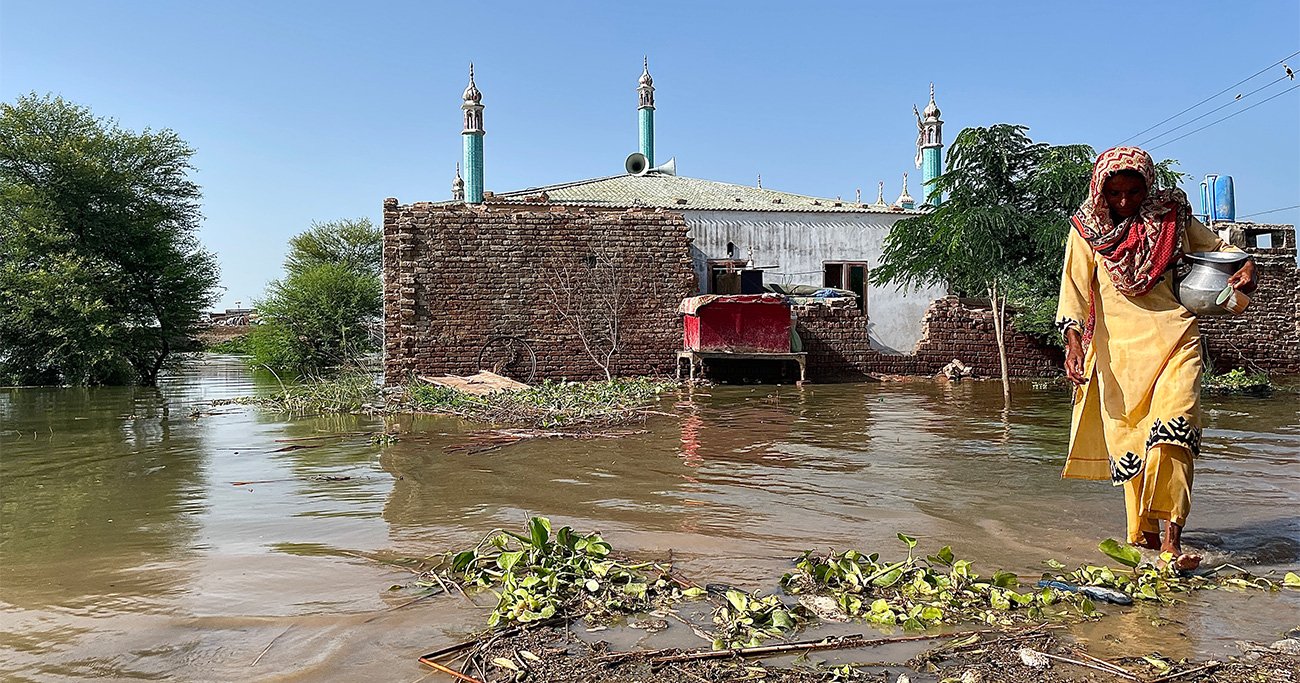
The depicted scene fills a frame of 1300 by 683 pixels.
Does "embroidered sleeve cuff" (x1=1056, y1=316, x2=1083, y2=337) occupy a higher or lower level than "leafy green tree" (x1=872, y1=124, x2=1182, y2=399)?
lower

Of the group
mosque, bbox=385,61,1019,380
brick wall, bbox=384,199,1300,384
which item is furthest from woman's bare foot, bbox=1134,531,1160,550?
brick wall, bbox=384,199,1300,384

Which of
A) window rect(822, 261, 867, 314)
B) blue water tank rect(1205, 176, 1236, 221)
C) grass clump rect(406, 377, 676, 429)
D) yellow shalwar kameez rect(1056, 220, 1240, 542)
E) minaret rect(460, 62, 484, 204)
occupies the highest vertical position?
minaret rect(460, 62, 484, 204)

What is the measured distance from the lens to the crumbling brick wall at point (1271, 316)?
1850 cm

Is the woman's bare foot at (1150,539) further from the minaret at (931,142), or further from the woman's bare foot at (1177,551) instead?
the minaret at (931,142)

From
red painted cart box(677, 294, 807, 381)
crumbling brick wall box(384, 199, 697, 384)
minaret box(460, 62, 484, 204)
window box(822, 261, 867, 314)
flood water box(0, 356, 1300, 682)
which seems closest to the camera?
flood water box(0, 356, 1300, 682)

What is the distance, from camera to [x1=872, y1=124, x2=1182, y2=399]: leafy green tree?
12266 mm

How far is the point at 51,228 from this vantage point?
21156mm

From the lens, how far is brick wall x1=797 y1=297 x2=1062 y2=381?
58.4ft

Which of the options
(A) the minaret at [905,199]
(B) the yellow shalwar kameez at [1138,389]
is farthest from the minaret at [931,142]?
(B) the yellow shalwar kameez at [1138,389]

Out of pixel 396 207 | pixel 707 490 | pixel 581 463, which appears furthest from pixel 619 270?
pixel 707 490

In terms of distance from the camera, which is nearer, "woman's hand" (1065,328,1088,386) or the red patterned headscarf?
the red patterned headscarf

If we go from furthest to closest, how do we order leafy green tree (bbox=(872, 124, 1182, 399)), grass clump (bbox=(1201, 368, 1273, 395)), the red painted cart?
1. the red painted cart
2. grass clump (bbox=(1201, 368, 1273, 395))
3. leafy green tree (bbox=(872, 124, 1182, 399))

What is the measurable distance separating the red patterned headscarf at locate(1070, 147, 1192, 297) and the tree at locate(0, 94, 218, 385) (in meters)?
21.6

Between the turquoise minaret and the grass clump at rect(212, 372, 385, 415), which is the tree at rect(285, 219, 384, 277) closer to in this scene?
the turquoise minaret
